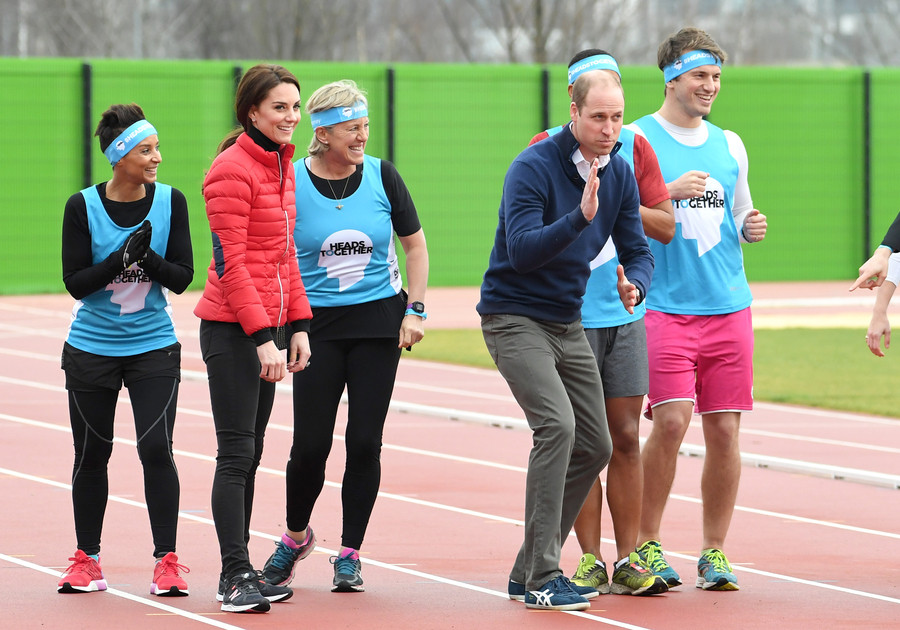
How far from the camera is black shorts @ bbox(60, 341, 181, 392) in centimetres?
686

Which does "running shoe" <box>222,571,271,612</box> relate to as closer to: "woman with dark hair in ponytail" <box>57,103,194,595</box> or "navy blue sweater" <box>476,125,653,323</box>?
"woman with dark hair in ponytail" <box>57,103,194,595</box>

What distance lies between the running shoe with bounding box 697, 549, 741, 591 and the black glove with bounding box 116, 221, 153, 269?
274 centimetres

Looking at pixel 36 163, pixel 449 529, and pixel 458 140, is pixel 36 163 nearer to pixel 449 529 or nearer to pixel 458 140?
pixel 458 140

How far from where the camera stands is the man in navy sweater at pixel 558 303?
6523 millimetres

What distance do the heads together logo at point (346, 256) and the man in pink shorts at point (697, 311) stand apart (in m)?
1.33

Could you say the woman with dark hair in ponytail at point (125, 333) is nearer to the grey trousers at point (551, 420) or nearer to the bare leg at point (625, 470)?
Result: the grey trousers at point (551, 420)

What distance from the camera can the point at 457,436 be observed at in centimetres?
1231

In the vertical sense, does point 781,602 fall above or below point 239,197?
below

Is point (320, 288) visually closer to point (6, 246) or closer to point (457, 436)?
point (457, 436)

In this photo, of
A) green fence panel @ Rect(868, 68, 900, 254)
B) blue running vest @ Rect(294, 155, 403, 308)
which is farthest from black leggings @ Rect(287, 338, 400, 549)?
green fence panel @ Rect(868, 68, 900, 254)

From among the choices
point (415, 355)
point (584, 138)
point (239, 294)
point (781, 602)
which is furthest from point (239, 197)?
point (415, 355)

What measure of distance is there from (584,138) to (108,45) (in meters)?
40.0

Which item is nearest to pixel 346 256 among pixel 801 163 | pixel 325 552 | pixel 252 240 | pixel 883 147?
pixel 252 240

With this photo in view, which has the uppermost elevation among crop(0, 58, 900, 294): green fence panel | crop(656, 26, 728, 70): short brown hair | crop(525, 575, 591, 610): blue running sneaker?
crop(0, 58, 900, 294): green fence panel
